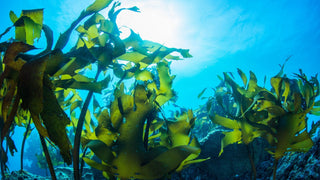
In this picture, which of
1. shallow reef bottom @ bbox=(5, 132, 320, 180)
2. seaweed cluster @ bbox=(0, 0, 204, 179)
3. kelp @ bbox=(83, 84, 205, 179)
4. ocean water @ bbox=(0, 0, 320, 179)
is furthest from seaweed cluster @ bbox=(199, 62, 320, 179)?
ocean water @ bbox=(0, 0, 320, 179)

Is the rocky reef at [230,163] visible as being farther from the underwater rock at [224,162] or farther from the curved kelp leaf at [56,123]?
the curved kelp leaf at [56,123]

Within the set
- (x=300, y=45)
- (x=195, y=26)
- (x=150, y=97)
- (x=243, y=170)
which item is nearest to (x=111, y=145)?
(x=150, y=97)

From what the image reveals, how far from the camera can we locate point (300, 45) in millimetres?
19719

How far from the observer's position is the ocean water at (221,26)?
1257 cm

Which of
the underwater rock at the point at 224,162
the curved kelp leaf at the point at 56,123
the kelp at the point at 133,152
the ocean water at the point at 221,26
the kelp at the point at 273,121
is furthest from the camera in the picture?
the ocean water at the point at 221,26

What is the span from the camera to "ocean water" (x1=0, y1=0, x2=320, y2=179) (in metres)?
12.6

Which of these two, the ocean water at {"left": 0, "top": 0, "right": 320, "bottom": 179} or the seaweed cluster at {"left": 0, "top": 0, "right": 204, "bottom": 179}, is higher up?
the ocean water at {"left": 0, "top": 0, "right": 320, "bottom": 179}

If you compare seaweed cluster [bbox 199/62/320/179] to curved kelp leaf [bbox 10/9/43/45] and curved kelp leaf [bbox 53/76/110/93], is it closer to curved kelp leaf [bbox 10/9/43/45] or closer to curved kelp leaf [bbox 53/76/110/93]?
curved kelp leaf [bbox 53/76/110/93]

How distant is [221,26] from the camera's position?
1602 centimetres

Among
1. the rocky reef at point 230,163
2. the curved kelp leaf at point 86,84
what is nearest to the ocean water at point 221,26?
the rocky reef at point 230,163

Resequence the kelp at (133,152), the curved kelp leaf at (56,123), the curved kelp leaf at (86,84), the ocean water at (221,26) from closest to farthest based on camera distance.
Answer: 1. the curved kelp leaf at (56,123)
2. the kelp at (133,152)
3. the curved kelp leaf at (86,84)
4. the ocean water at (221,26)

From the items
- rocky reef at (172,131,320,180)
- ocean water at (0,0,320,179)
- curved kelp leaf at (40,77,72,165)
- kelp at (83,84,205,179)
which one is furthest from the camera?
ocean water at (0,0,320,179)

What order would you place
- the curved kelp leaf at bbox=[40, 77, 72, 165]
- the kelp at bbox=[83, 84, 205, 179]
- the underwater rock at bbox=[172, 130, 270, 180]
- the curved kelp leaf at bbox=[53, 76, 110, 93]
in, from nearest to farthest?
the curved kelp leaf at bbox=[40, 77, 72, 165]
the kelp at bbox=[83, 84, 205, 179]
the curved kelp leaf at bbox=[53, 76, 110, 93]
the underwater rock at bbox=[172, 130, 270, 180]

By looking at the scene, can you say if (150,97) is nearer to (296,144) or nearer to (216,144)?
(296,144)
